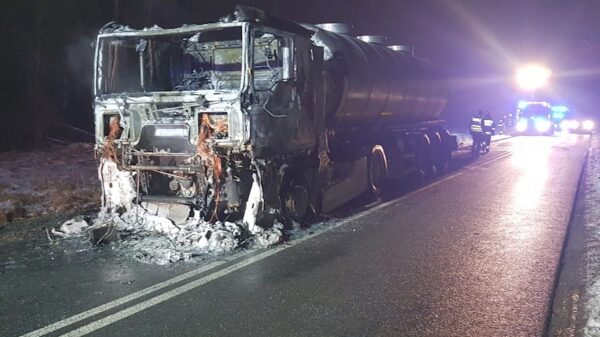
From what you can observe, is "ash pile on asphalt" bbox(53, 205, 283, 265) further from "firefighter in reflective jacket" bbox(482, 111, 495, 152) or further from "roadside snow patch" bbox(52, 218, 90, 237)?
"firefighter in reflective jacket" bbox(482, 111, 495, 152)

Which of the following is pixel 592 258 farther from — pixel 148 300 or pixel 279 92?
pixel 148 300

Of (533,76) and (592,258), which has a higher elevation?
(533,76)

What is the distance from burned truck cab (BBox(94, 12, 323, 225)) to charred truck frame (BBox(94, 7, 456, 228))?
15 mm

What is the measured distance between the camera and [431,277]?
212 inches

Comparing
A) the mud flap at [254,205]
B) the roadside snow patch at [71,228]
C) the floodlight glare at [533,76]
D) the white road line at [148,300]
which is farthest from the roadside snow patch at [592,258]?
the floodlight glare at [533,76]

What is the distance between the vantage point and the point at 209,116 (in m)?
6.52

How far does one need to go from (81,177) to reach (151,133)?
5131 mm

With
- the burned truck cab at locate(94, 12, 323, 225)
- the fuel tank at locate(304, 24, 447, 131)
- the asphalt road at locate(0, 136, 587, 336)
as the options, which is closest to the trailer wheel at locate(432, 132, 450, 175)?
the fuel tank at locate(304, 24, 447, 131)

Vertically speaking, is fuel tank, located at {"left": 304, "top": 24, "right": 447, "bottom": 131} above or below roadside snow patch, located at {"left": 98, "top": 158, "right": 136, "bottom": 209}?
above

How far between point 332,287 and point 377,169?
651 centimetres

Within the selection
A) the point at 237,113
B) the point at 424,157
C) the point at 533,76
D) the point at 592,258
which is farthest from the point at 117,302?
the point at 533,76

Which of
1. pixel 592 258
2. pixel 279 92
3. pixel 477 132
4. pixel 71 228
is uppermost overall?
pixel 279 92

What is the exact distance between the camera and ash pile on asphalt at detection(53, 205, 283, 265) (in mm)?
6117

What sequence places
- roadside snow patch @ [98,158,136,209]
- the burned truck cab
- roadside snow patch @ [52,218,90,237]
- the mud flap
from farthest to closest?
roadside snow patch @ [98,158,136,209] → roadside snow patch @ [52,218,90,237] → the mud flap → the burned truck cab
